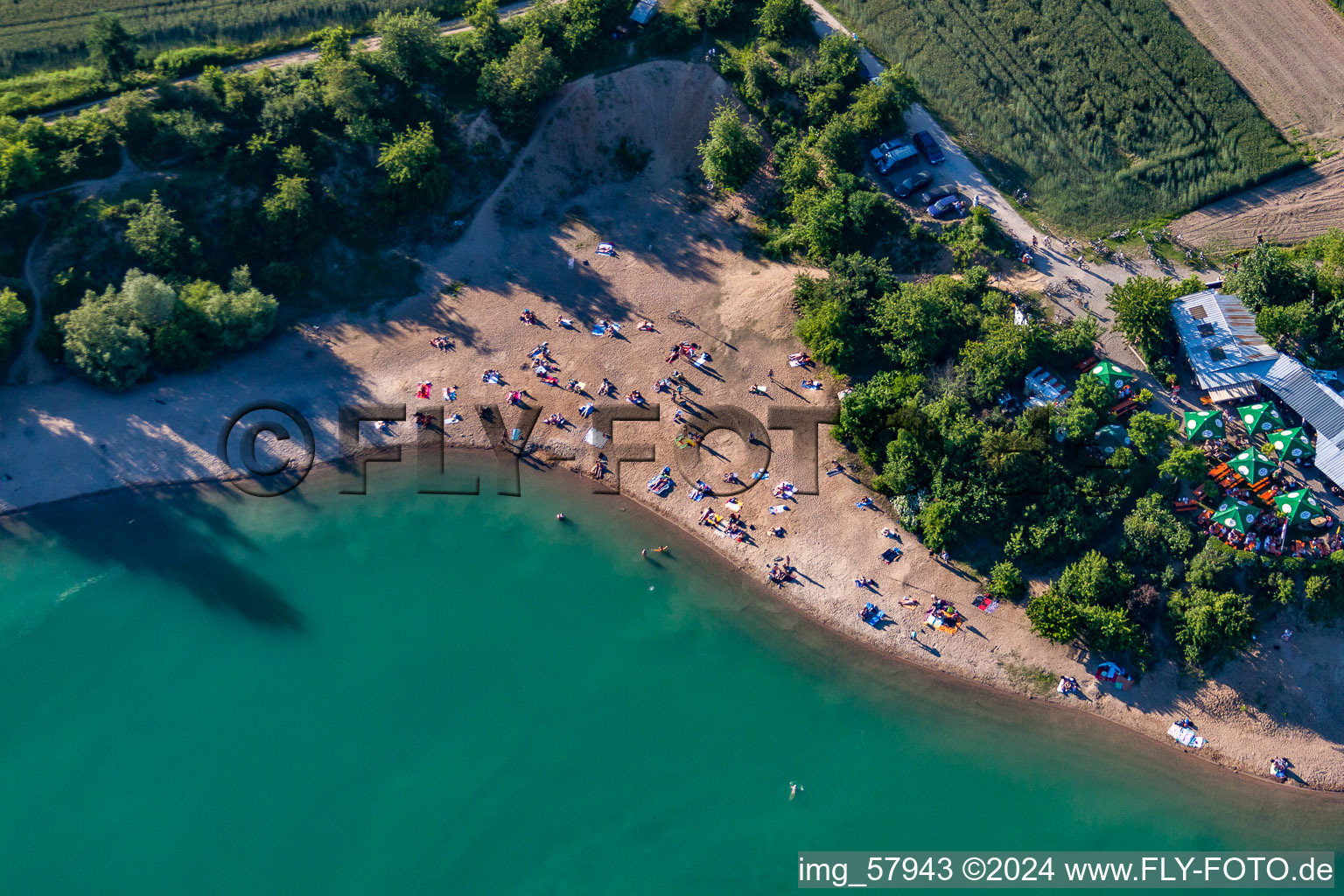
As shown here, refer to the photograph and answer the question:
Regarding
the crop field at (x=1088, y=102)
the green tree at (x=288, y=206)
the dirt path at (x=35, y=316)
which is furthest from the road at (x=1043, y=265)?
the dirt path at (x=35, y=316)

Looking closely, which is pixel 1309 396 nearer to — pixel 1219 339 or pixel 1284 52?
pixel 1219 339

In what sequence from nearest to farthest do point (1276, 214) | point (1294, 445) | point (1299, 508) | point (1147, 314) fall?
point (1299, 508) < point (1294, 445) < point (1147, 314) < point (1276, 214)

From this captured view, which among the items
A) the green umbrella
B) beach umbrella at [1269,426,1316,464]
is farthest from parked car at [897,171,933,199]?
beach umbrella at [1269,426,1316,464]

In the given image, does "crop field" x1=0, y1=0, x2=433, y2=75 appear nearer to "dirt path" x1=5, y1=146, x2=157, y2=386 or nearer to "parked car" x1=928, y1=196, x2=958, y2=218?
"dirt path" x1=5, y1=146, x2=157, y2=386

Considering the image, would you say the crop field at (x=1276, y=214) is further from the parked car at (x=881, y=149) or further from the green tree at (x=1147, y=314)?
the parked car at (x=881, y=149)

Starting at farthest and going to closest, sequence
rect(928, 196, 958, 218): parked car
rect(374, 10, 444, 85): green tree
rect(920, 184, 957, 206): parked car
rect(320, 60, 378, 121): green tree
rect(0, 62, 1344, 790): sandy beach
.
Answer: rect(920, 184, 957, 206): parked car < rect(928, 196, 958, 218): parked car < rect(374, 10, 444, 85): green tree < rect(320, 60, 378, 121): green tree < rect(0, 62, 1344, 790): sandy beach

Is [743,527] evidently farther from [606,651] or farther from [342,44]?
[342,44]

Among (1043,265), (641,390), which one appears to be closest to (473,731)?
(641,390)
